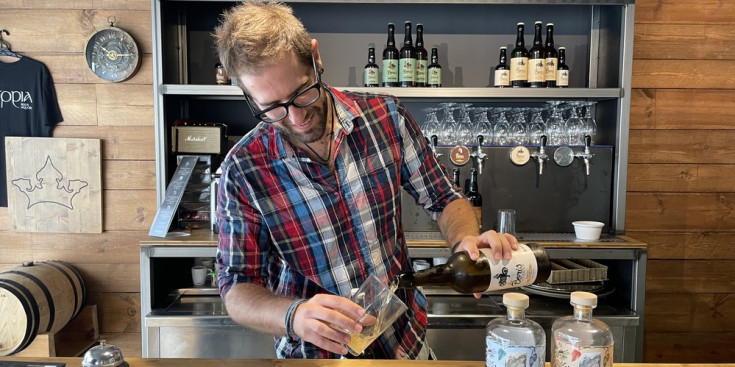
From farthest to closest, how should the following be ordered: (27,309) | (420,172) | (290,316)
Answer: (27,309) < (420,172) < (290,316)

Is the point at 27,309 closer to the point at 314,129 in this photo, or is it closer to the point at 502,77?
the point at 314,129

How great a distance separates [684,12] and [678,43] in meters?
0.16

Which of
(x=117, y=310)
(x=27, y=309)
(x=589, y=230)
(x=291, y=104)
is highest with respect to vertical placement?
(x=291, y=104)

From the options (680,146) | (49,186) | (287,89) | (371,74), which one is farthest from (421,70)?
(49,186)

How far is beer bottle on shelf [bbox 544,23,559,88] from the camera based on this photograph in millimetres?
2740

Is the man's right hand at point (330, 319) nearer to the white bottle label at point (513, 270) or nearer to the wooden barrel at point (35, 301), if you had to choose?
the white bottle label at point (513, 270)

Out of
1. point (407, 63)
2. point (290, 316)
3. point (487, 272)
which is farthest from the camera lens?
point (407, 63)

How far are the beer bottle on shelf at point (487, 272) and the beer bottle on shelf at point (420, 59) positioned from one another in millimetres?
1698

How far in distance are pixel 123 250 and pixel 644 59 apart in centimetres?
305

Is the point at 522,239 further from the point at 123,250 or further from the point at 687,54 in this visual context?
the point at 123,250

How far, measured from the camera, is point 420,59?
282 cm

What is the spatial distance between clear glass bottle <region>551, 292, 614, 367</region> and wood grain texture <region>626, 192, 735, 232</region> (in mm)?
2266

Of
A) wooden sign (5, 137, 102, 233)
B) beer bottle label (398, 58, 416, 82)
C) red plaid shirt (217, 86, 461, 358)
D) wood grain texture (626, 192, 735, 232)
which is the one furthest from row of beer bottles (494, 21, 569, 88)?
wooden sign (5, 137, 102, 233)

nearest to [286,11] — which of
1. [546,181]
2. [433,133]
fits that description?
[433,133]
